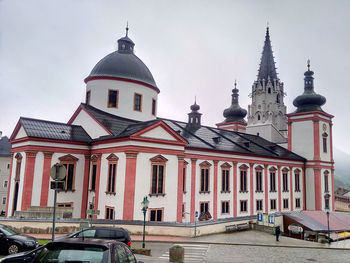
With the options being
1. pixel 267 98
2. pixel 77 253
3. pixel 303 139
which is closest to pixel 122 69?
pixel 77 253

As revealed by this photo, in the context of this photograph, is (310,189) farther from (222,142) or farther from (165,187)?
(165,187)

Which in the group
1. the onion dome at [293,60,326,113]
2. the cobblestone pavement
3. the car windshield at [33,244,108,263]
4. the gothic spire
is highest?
the gothic spire

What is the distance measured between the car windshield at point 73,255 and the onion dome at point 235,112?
5835 centimetres

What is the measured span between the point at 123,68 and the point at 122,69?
0.20 meters

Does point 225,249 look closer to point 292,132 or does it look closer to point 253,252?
point 253,252

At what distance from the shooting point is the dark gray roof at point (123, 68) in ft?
110

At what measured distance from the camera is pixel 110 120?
30234 mm

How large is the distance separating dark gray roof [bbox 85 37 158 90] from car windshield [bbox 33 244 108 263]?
28.4 meters

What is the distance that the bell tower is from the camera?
2810 inches

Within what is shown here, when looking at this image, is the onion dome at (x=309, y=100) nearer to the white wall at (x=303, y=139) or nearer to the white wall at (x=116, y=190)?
the white wall at (x=303, y=139)

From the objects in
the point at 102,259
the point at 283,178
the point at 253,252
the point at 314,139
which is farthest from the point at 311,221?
the point at 102,259

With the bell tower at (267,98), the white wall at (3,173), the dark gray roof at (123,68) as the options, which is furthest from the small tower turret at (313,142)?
the white wall at (3,173)

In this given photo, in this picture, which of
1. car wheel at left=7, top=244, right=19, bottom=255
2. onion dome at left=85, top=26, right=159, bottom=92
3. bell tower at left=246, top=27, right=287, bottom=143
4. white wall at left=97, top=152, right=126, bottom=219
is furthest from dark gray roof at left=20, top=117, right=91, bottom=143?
bell tower at left=246, top=27, right=287, bottom=143

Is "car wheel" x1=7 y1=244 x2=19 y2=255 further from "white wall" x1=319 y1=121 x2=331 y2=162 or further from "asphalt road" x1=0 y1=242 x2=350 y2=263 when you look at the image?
"white wall" x1=319 y1=121 x2=331 y2=162
